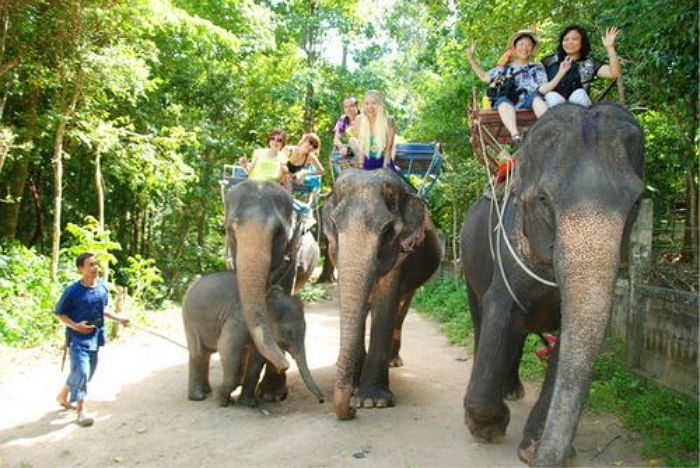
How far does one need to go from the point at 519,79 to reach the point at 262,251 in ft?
9.08

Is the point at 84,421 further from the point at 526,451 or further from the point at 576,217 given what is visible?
the point at 576,217

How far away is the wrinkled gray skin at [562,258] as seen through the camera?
3389 millimetres

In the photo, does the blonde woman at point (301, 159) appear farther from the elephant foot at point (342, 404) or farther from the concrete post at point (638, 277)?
the concrete post at point (638, 277)

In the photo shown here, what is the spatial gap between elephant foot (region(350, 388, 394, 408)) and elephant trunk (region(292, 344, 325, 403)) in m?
0.32

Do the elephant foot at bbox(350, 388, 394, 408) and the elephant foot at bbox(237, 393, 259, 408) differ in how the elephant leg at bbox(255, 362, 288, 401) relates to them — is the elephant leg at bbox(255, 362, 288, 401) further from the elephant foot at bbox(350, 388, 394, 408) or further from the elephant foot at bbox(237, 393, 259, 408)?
the elephant foot at bbox(350, 388, 394, 408)

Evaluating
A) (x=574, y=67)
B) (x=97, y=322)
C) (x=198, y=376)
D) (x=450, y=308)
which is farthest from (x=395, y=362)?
(x=450, y=308)

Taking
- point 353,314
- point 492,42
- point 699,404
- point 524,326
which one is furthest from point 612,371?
point 492,42

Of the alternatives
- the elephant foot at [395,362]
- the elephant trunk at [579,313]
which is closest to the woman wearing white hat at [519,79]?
the elephant trunk at [579,313]

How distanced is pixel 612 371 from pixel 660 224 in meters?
3.83

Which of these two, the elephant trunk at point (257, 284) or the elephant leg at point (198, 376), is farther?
the elephant leg at point (198, 376)

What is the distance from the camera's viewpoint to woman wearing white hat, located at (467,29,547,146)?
536cm

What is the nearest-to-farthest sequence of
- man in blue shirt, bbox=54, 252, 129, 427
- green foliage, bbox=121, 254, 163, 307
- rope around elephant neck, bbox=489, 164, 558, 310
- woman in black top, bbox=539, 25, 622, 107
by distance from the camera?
rope around elephant neck, bbox=489, 164, 558, 310
woman in black top, bbox=539, 25, 622, 107
man in blue shirt, bbox=54, 252, 129, 427
green foliage, bbox=121, 254, 163, 307

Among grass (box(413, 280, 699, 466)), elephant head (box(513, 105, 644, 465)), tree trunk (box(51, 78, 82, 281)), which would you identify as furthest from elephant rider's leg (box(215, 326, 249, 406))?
tree trunk (box(51, 78, 82, 281))

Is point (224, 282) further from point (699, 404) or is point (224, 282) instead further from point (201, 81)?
point (201, 81)
